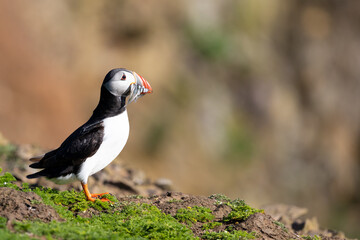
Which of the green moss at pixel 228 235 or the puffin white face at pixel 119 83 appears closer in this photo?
the green moss at pixel 228 235

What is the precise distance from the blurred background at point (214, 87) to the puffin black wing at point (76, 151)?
11376mm

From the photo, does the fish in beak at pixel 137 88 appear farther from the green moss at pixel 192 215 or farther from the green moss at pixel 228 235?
the green moss at pixel 228 235

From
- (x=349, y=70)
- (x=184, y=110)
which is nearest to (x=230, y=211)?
(x=184, y=110)

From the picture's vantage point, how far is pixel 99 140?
7.97 meters

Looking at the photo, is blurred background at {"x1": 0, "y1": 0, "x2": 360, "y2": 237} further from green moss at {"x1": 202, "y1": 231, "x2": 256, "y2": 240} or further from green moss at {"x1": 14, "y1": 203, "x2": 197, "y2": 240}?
green moss at {"x1": 202, "y1": 231, "x2": 256, "y2": 240}

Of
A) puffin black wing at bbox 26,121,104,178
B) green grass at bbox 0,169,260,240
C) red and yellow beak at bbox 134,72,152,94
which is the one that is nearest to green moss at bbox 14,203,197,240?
green grass at bbox 0,169,260,240

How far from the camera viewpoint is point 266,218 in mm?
7984

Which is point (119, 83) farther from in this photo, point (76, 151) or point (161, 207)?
point (161, 207)

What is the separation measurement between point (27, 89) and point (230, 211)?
46.7ft

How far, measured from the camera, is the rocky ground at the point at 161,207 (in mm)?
7043

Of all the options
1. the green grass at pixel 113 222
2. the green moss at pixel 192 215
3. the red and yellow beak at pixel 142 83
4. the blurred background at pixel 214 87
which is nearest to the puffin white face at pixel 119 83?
the red and yellow beak at pixel 142 83

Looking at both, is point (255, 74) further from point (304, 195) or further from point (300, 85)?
point (304, 195)

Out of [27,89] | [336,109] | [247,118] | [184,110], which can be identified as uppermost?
[336,109]

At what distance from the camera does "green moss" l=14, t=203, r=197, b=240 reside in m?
6.40
